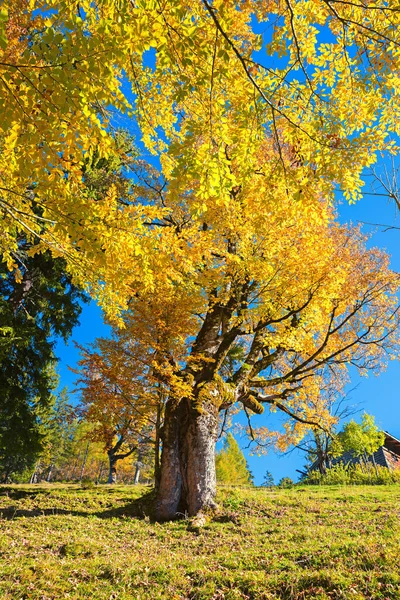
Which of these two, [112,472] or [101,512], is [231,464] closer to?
[112,472]

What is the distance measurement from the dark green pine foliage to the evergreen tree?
18824 millimetres

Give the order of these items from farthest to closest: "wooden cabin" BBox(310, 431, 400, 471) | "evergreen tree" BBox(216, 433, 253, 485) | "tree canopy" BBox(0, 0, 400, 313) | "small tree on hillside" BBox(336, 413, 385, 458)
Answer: "evergreen tree" BBox(216, 433, 253, 485) < "wooden cabin" BBox(310, 431, 400, 471) < "small tree on hillside" BBox(336, 413, 385, 458) < "tree canopy" BBox(0, 0, 400, 313)

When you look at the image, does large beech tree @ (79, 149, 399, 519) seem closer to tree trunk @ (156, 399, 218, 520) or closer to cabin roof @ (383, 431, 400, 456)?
tree trunk @ (156, 399, 218, 520)

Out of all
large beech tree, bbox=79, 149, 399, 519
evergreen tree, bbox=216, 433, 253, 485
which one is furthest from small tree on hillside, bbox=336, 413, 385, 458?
large beech tree, bbox=79, 149, 399, 519

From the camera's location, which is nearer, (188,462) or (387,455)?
(188,462)

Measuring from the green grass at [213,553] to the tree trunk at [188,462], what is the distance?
0.46 m

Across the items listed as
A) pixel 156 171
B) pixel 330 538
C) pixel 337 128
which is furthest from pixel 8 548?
pixel 156 171

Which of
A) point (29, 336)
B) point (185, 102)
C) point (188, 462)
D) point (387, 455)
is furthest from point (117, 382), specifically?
point (387, 455)

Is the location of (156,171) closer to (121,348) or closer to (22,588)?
(121,348)

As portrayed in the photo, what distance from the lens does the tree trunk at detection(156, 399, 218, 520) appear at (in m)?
7.54

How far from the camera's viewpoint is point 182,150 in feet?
8.43

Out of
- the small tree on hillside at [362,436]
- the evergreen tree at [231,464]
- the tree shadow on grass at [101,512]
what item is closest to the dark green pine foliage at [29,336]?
the tree shadow on grass at [101,512]

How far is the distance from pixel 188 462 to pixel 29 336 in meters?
5.44

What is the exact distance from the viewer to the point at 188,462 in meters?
7.93
